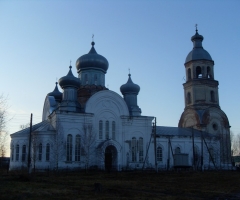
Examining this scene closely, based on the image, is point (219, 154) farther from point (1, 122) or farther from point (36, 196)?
point (36, 196)

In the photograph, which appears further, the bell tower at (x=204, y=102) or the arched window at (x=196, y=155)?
the bell tower at (x=204, y=102)

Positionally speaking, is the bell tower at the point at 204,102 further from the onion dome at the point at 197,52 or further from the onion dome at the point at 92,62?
the onion dome at the point at 92,62

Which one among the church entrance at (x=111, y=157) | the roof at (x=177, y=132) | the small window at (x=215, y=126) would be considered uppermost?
the small window at (x=215, y=126)

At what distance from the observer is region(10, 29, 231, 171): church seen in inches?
1244

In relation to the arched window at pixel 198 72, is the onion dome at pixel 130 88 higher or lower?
lower

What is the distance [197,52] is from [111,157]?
1947 centimetres

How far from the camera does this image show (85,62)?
39.0 metres

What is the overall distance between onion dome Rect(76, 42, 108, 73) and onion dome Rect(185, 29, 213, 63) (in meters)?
12.1

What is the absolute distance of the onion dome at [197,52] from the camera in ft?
140

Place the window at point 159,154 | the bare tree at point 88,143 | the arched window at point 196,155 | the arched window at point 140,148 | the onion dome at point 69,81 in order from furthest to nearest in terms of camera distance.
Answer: the arched window at point 196,155
the window at point 159,154
the onion dome at point 69,81
the arched window at point 140,148
the bare tree at point 88,143

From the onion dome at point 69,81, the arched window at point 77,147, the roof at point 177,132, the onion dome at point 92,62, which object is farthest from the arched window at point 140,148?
the onion dome at point 92,62

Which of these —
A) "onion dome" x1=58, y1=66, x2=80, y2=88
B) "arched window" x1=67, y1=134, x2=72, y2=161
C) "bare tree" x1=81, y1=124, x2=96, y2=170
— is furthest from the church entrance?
"onion dome" x1=58, y1=66, x2=80, y2=88

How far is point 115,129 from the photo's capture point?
113 ft

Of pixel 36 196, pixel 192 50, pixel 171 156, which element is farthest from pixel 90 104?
pixel 36 196
